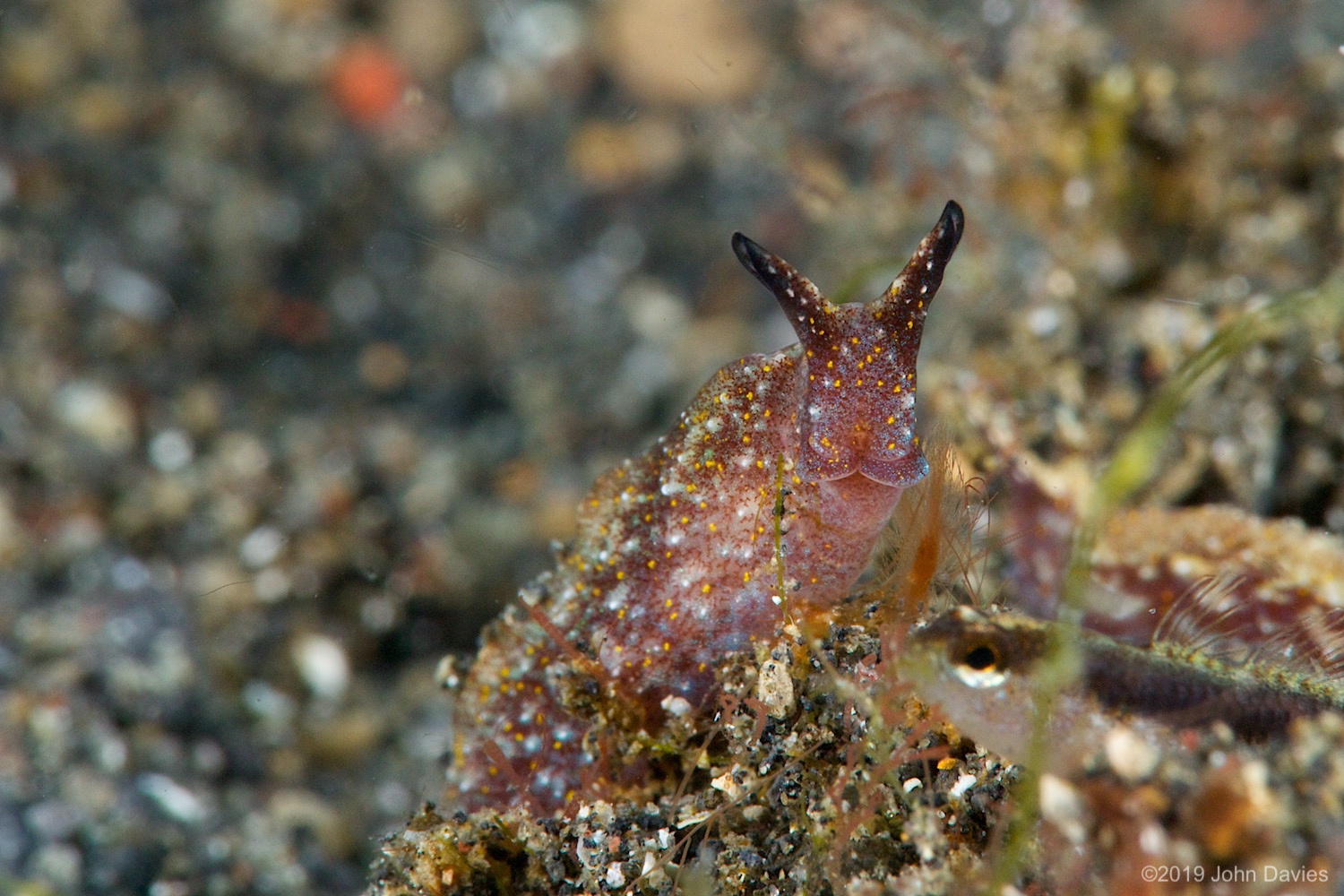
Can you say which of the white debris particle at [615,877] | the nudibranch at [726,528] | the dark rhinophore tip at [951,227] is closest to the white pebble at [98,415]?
the nudibranch at [726,528]

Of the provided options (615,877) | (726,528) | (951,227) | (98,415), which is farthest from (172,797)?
(951,227)

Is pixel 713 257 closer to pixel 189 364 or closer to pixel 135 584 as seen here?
pixel 189 364

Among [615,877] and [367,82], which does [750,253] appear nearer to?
[615,877]

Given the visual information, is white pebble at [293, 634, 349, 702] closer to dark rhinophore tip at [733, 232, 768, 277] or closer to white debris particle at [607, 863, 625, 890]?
white debris particle at [607, 863, 625, 890]

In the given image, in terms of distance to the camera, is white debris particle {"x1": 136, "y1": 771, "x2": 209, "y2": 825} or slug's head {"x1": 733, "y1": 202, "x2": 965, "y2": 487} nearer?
slug's head {"x1": 733, "y1": 202, "x2": 965, "y2": 487}

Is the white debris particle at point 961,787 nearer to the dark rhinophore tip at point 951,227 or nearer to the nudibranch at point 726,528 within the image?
the nudibranch at point 726,528

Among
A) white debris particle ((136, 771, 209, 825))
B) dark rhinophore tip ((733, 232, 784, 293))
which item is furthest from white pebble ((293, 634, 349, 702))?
dark rhinophore tip ((733, 232, 784, 293))
